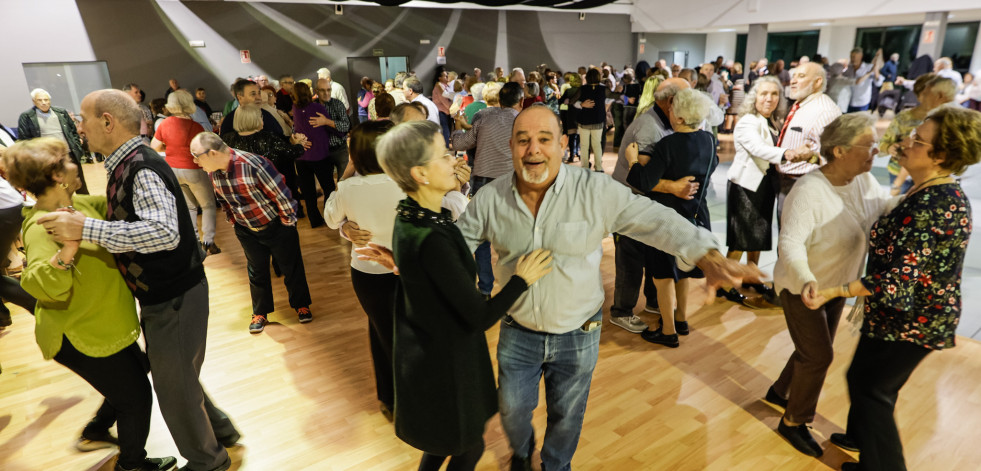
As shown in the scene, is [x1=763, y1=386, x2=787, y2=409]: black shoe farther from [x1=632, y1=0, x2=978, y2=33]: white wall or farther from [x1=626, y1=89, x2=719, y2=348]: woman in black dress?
[x1=632, y1=0, x2=978, y2=33]: white wall

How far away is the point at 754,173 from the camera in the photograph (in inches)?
152

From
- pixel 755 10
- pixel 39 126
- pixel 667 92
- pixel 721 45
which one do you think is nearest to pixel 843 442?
pixel 667 92

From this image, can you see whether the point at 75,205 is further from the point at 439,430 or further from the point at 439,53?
the point at 439,53

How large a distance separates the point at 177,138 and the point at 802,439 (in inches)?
215

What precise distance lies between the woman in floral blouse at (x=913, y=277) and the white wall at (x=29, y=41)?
13925 millimetres

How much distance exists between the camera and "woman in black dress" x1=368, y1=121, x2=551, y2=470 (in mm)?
1527

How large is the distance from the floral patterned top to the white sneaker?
1.79 metres

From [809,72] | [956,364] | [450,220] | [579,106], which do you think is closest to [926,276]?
[450,220]

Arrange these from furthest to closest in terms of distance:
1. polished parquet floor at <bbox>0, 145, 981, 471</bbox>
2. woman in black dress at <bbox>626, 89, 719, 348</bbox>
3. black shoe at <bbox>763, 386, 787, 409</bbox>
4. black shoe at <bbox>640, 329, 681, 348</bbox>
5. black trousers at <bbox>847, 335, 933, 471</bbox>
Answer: black shoe at <bbox>640, 329, 681, 348</bbox>, woman in black dress at <bbox>626, 89, 719, 348</bbox>, black shoe at <bbox>763, 386, 787, 409</bbox>, polished parquet floor at <bbox>0, 145, 981, 471</bbox>, black trousers at <bbox>847, 335, 933, 471</bbox>

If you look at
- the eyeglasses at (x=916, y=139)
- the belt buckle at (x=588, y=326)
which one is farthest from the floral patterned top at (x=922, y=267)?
the belt buckle at (x=588, y=326)

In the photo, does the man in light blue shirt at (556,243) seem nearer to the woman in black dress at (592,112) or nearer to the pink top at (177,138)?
the pink top at (177,138)

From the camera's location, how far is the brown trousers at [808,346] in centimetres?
231

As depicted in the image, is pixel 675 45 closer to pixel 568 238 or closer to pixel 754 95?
pixel 754 95

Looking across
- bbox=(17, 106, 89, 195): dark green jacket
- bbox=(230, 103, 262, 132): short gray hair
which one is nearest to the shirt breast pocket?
bbox=(230, 103, 262, 132): short gray hair
